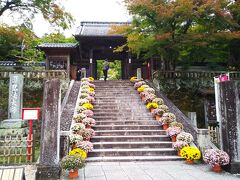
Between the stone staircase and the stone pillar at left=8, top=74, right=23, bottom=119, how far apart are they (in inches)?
168

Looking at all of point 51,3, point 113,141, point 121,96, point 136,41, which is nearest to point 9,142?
point 113,141

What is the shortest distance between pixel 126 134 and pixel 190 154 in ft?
10.8

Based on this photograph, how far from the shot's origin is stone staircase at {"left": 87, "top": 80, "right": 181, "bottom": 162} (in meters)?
9.77

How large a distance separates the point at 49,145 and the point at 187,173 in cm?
430

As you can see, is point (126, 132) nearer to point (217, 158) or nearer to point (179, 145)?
point (179, 145)

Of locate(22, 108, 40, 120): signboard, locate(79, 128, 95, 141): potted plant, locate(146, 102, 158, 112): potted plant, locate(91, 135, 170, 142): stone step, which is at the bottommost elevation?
locate(91, 135, 170, 142): stone step

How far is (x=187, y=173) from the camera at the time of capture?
7.71 metres

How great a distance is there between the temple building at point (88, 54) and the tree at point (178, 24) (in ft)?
20.6

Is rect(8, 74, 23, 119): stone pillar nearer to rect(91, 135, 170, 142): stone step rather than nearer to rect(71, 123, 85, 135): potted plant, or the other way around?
rect(71, 123, 85, 135): potted plant

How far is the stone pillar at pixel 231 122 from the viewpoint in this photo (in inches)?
313

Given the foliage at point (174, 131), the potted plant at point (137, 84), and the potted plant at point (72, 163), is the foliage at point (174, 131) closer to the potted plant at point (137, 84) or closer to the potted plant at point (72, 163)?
the potted plant at point (72, 163)

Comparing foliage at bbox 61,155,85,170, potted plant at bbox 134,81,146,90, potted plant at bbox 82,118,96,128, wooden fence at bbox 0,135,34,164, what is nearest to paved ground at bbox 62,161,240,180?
foliage at bbox 61,155,85,170

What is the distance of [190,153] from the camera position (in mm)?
8875

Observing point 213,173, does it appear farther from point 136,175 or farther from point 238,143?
point 136,175
